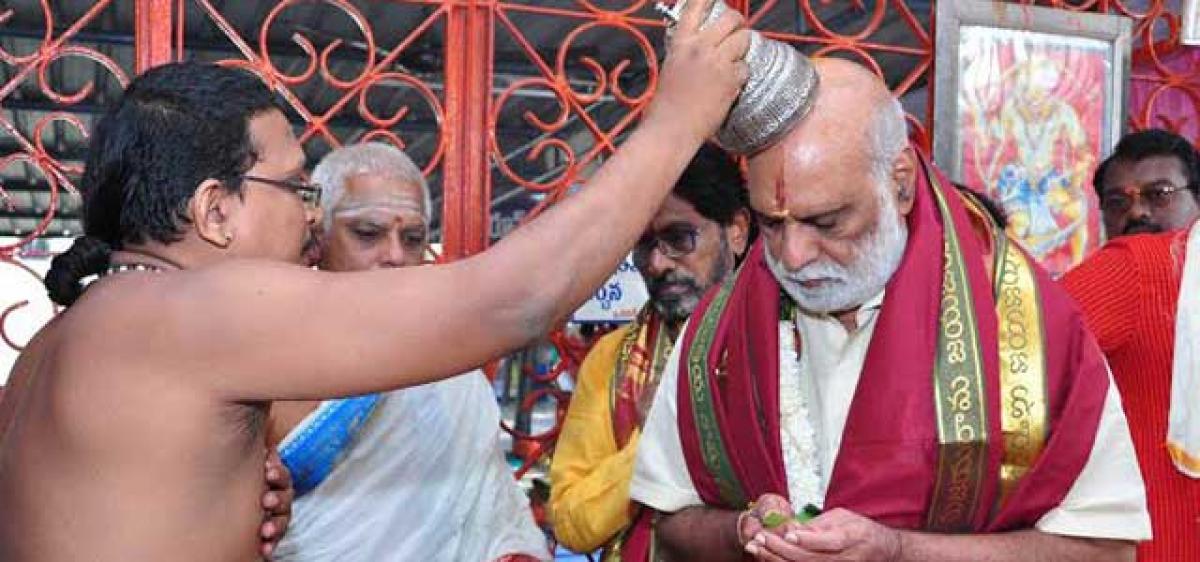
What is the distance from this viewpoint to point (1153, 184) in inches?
Result: 156

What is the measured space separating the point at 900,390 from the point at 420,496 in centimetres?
135

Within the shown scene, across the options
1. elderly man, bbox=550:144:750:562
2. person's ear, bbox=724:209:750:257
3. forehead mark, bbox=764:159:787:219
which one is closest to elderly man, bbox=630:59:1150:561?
forehead mark, bbox=764:159:787:219

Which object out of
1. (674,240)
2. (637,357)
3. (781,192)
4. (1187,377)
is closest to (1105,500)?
(781,192)

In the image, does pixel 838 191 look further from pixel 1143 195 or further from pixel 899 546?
pixel 1143 195

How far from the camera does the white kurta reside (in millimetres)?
2166

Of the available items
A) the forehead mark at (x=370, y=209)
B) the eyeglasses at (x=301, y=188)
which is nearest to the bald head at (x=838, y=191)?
the eyeglasses at (x=301, y=188)

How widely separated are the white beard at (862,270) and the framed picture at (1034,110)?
1988 mm

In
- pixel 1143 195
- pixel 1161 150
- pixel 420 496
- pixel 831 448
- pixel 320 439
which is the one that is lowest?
pixel 420 496

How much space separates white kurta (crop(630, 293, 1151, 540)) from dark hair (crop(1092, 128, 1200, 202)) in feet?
6.51

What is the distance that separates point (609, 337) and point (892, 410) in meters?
1.28

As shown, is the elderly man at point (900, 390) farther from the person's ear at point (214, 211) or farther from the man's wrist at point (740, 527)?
the person's ear at point (214, 211)

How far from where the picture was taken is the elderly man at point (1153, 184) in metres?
3.93

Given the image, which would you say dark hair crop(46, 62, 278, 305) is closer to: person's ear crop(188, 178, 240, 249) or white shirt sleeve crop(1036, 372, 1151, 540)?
person's ear crop(188, 178, 240, 249)

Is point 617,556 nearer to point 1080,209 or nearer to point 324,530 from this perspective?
point 324,530
